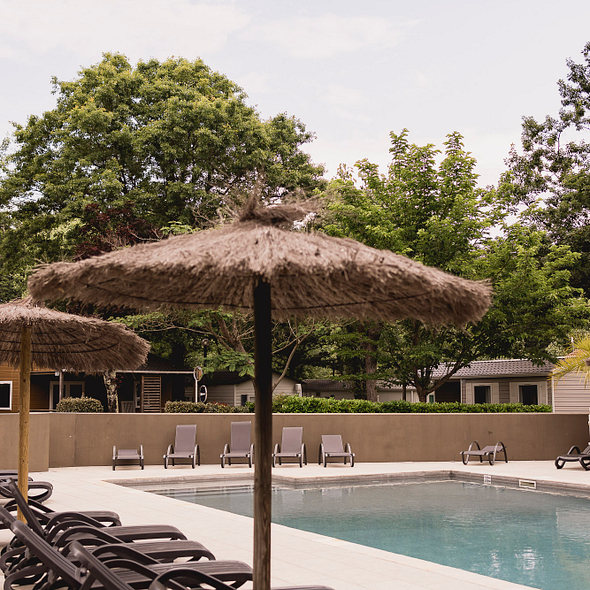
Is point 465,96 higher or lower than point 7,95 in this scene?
lower

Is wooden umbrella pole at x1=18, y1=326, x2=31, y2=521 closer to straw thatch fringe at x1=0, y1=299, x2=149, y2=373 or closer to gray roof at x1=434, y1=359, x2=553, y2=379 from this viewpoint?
straw thatch fringe at x1=0, y1=299, x2=149, y2=373

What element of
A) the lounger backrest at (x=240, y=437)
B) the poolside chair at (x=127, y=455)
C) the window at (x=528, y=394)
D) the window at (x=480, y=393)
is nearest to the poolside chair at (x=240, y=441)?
the lounger backrest at (x=240, y=437)

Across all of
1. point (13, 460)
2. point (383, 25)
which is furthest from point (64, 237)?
point (383, 25)

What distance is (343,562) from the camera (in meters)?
6.57

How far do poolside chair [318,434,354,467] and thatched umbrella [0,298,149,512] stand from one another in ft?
30.6

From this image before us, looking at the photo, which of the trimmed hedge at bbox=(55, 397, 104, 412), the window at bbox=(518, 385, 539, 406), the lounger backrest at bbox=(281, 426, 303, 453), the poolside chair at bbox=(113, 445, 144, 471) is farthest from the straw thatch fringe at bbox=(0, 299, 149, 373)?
the window at bbox=(518, 385, 539, 406)

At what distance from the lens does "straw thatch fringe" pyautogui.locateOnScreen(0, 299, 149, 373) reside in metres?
6.95

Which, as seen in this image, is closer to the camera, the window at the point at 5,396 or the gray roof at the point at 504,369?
the window at the point at 5,396

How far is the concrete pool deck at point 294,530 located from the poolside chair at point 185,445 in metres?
0.40

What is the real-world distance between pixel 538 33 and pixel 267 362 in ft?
69.2

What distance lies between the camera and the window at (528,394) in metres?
30.3

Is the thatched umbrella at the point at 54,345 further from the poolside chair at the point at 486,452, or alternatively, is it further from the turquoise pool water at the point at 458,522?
the poolside chair at the point at 486,452

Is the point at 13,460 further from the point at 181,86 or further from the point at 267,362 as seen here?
the point at 181,86

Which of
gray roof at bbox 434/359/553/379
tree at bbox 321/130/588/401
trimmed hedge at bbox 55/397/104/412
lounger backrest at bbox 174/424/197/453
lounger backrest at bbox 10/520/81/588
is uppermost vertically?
tree at bbox 321/130/588/401
